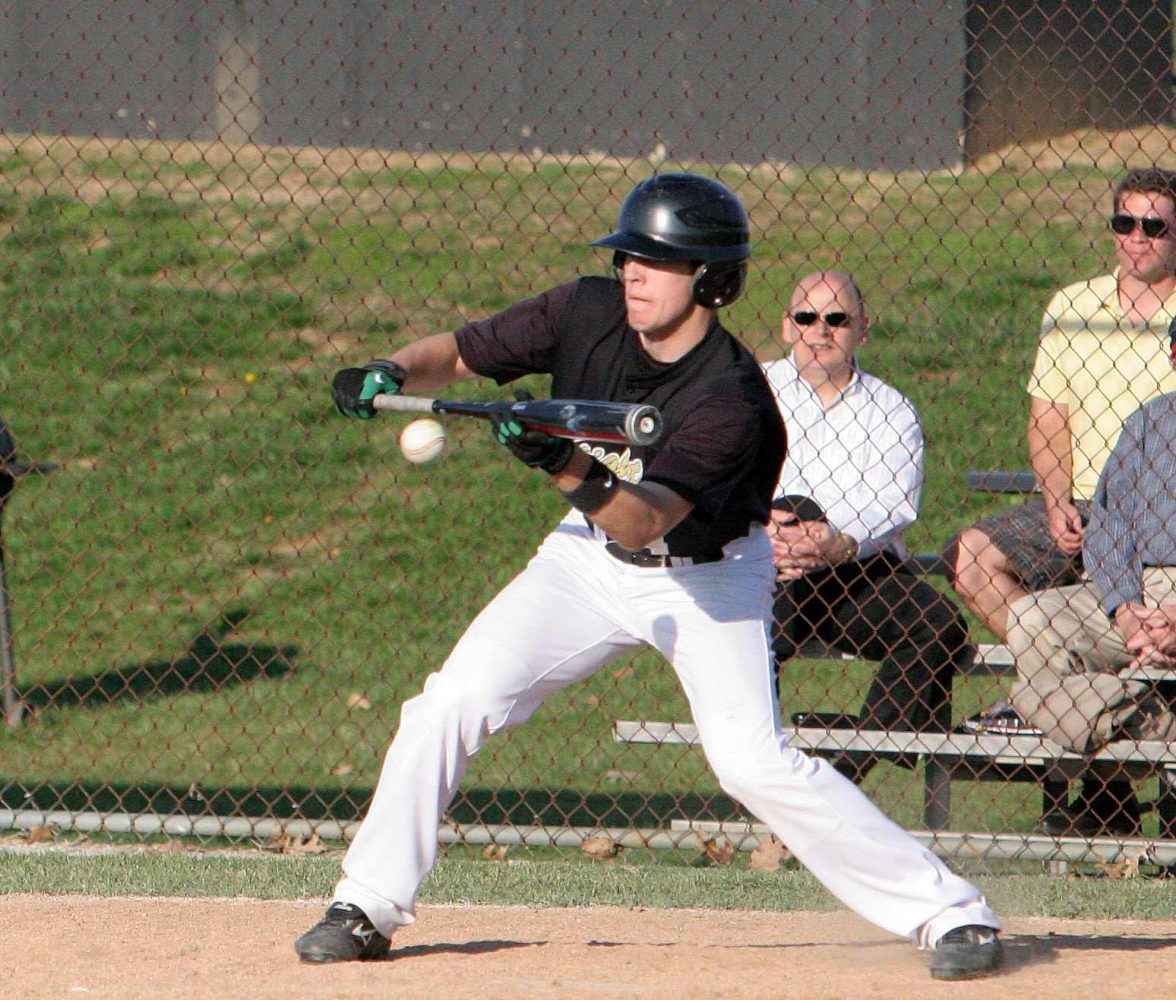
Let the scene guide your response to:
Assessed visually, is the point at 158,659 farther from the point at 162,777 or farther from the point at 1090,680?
the point at 1090,680

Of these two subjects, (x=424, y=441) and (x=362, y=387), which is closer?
(x=424, y=441)

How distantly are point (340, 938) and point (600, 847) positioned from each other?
1691mm

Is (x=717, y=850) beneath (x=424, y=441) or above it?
beneath

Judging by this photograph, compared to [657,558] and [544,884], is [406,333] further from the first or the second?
[657,558]

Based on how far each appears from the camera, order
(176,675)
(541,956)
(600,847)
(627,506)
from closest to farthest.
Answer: (627,506) < (541,956) < (600,847) < (176,675)

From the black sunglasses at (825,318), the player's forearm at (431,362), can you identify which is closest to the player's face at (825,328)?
the black sunglasses at (825,318)

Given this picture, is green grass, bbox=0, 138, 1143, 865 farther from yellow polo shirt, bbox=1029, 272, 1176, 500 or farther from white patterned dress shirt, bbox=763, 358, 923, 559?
white patterned dress shirt, bbox=763, 358, 923, 559

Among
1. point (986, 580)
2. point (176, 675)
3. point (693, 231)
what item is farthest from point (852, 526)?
point (176, 675)

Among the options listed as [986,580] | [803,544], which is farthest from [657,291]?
[986,580]

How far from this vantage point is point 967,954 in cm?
365

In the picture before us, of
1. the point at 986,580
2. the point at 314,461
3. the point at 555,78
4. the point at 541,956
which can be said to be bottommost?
the point at 541,956

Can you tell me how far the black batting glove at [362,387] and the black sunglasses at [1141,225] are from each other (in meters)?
2.63

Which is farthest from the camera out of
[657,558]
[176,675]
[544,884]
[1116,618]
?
[176,675]

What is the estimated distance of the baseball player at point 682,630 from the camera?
3643 millimetres
